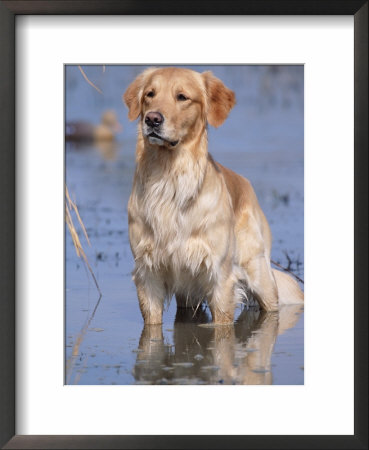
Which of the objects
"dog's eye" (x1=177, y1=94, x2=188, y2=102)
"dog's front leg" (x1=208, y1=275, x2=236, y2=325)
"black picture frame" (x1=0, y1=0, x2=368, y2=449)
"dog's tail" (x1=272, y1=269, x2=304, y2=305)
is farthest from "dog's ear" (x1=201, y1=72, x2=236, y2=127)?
"dog's tail" (x1=272, y1=269, x2=304, y2=305)

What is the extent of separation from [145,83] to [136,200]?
0.68m

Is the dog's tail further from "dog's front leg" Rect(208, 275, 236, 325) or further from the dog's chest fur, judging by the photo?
the dog's chest fur

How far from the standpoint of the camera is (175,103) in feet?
14.9

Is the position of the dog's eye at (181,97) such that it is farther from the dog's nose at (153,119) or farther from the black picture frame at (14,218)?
the black picture frame at (14,218)

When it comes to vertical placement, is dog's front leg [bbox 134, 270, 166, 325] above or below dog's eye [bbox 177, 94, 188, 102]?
below

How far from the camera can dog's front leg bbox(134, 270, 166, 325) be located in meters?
4.81

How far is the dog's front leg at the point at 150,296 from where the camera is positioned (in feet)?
15.8

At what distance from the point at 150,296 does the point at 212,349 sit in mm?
613

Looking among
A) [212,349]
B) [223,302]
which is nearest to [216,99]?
[223,302]

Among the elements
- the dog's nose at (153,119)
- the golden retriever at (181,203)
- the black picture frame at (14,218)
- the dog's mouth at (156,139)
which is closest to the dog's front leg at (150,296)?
the golden retriever at (181,203)

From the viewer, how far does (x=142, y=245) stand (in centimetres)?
473

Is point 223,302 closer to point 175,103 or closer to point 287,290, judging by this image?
point 287,290

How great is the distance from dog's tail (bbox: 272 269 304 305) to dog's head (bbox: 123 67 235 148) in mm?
1322

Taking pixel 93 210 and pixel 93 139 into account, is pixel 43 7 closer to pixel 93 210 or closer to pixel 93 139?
pixel 93 139
